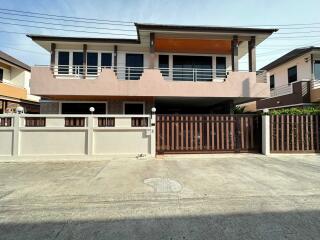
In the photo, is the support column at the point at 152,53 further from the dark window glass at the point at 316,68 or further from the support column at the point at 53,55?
the dark window glass at the point at 316,68

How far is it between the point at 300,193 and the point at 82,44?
45.1 feet

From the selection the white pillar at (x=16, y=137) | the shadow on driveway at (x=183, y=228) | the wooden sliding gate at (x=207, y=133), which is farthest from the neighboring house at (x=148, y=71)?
the shadow on driveway at (x=183, y=228)

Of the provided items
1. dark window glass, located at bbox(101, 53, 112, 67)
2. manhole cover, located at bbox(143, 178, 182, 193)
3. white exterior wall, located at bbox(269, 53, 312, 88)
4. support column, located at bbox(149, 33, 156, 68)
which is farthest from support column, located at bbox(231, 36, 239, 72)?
manhole cover, located at bbox(143, 178, 182, 193)

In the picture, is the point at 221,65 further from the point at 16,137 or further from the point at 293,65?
the point at 16,137

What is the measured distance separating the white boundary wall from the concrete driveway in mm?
1292

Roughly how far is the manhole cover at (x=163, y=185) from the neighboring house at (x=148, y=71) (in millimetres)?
6613

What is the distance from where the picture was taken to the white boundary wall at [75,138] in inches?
355

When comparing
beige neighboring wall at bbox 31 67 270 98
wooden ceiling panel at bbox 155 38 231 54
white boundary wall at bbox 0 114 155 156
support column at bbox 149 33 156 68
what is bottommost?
white boundary wall at bbox 0 114 155 156

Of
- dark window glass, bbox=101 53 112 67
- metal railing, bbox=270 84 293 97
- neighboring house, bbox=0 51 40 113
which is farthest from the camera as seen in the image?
neighboring house, bbox=0 51 40 113

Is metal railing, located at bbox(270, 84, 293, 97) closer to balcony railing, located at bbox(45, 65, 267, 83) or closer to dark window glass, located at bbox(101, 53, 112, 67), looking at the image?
balcony railing, located at bbox(45, 65, 267, 83)

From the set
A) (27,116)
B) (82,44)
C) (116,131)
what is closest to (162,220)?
(116,131)

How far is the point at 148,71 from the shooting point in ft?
39.1

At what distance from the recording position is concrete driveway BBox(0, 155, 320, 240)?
10.9 ft

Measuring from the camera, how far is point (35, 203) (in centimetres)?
452
